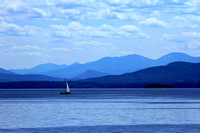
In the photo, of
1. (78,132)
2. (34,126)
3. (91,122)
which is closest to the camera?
(78,132)

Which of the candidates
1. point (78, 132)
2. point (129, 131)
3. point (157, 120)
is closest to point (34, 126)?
point (78, 132)

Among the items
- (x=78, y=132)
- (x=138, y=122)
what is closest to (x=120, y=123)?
(x=138, y=122)

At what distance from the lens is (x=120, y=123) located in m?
76.5

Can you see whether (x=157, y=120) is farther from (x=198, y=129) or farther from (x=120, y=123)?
(x=198, y=129)

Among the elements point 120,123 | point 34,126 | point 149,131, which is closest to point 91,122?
point 120,123

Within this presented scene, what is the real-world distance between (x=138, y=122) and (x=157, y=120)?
504cm

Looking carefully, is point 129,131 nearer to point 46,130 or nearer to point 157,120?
point 46,130

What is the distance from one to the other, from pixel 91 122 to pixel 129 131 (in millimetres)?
14693

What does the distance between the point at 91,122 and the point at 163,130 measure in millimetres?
16484

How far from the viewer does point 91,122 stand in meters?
78.7

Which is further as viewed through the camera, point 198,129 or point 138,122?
point 138,122

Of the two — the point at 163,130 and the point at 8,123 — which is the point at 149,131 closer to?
the point at 163,130

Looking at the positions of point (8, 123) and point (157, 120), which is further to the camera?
point (157, 120)

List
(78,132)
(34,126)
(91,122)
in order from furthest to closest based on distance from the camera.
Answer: (91,122)
(34,126)
(78,132)
